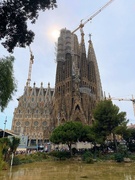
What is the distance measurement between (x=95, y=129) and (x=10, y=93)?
27440mm

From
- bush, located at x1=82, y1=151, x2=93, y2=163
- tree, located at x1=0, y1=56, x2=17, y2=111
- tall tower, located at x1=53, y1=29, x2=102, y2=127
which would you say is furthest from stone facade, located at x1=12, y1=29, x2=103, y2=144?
tree, located at x1=0, y1=56, x2=17, y2=111

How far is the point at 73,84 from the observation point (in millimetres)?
Result: 70438

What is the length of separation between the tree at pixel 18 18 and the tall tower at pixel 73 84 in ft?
174

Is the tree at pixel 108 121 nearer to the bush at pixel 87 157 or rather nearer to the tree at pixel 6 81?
the bush at pixel 87 157

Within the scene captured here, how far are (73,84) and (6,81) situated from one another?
59494 mm

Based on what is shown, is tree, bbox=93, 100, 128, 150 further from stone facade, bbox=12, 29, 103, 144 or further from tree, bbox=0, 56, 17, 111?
stone facade, bbox=12, 29, 103, 144

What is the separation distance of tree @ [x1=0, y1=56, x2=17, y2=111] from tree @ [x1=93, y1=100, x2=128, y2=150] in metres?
26.1

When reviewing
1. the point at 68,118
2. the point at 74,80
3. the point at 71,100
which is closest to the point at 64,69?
the point at 74,80

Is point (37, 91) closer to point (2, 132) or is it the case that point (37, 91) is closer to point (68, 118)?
point (68, 118)

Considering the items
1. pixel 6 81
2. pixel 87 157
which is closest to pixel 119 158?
pixel 87 157

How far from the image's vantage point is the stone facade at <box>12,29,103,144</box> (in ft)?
218

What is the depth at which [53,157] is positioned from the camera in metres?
35.7

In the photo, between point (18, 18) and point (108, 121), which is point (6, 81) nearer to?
point (18, 18)

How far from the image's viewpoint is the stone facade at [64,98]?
66.4 metres
